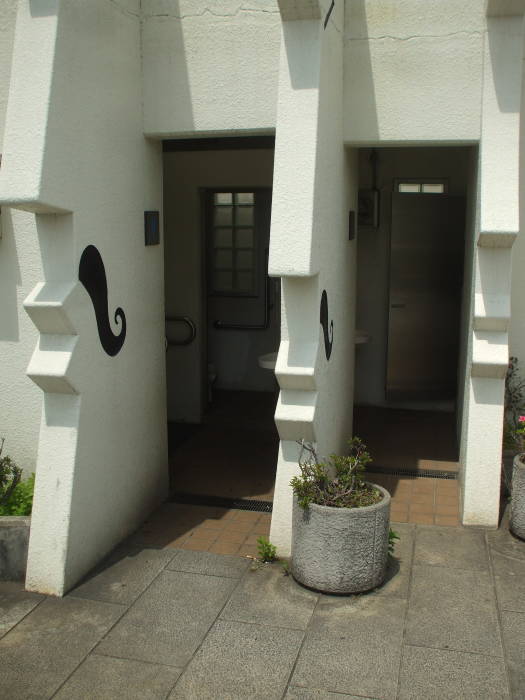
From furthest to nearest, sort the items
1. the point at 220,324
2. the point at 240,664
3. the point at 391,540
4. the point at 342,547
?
the point at 220,324, the point at 391,540, the point at 342,547, the point at 240,664

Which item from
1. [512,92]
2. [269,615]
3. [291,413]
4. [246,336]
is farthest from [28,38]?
[246,336]

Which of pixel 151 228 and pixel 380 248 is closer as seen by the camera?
pixel 151 228

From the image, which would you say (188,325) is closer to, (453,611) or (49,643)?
(49,643)

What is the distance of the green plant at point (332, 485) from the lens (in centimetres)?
524

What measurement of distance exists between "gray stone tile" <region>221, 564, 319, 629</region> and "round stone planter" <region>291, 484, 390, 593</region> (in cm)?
13

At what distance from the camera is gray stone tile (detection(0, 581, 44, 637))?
4922mm

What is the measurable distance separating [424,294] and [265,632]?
5.77 metres

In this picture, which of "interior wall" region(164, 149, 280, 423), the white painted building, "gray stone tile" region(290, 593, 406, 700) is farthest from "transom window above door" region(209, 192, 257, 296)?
"gray stone tile" region(290, 593, 406, 700)

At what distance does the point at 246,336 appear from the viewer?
10.2 metres

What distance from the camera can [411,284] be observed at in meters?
9.56

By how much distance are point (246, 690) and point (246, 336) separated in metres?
6.33

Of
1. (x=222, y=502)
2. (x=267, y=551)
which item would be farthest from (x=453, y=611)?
(x=222, y=502)

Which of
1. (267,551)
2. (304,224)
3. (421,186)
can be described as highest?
(421,186)

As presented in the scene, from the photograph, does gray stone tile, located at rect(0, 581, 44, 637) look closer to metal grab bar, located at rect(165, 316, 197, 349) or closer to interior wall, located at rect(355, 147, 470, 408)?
metal grab bar, located at rect(165, 316, 197, 349)
